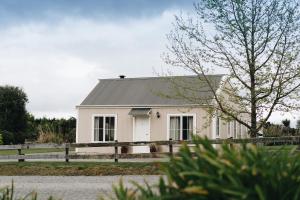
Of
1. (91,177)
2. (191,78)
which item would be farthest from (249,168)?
(191,78)

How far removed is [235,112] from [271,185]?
21.8m

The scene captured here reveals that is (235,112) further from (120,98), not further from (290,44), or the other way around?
(120,98)

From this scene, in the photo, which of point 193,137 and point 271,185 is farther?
point 193,137

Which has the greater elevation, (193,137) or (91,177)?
(193,137)

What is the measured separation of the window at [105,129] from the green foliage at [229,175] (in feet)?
99.9

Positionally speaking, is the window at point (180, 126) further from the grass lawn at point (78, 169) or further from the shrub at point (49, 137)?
the shrub at point (49, 137)

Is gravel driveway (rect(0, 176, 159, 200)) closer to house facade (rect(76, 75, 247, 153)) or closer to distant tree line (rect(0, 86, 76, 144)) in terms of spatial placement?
house facade (rect(76, 75, 247, 153))

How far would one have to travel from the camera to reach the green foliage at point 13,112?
45.6 metres

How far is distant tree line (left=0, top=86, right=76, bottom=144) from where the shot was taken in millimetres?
45031

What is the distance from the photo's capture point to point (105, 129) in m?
33.2

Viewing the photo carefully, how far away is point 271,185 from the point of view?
7.86ft

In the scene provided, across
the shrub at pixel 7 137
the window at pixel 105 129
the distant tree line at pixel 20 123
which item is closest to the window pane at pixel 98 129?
the window at pixel 105 129

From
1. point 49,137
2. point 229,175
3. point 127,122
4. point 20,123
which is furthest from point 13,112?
point 229,175

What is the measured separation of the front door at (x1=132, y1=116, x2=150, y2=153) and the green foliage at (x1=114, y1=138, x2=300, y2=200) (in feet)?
95.8
